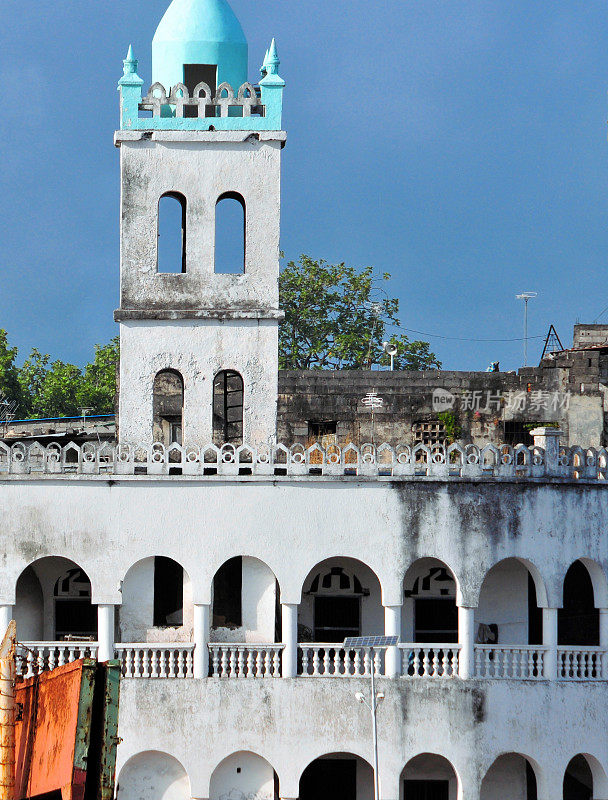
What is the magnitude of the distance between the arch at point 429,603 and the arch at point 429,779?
2.21 meters

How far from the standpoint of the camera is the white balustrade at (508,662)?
2231 centimetres

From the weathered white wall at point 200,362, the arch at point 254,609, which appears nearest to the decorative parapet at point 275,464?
the weathered white wall at point 200,362

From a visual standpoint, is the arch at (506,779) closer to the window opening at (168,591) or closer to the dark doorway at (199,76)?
the window opening at (168,591)

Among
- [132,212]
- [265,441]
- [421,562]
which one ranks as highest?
[132,212]

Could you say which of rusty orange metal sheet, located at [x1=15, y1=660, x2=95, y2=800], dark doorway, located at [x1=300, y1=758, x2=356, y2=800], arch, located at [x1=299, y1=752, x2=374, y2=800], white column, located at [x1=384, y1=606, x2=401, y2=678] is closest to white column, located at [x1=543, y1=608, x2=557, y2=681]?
white column, located at [x1=384, y1=606, x2=401, y2=678]

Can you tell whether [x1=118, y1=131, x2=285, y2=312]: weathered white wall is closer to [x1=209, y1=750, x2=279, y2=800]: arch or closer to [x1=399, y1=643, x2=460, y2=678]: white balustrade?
[x1=399, y1=643, x2=460, y2=678]: white balustrade

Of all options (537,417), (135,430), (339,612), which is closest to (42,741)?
(135,430)

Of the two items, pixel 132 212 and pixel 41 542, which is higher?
pixel 132 212

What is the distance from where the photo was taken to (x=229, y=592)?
23.6m

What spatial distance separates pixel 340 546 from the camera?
73.2 feet

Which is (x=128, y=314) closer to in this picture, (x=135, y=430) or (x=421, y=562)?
(x=135, y=430)

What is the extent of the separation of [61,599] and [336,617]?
16.7ft

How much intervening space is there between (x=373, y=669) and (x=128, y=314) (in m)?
7.47

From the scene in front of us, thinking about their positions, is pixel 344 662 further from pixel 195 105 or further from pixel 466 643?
pixel 195 105
